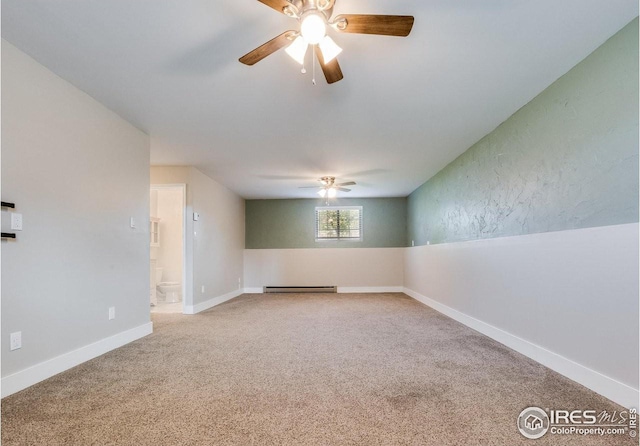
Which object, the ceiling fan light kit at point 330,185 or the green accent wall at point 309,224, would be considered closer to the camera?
the ceiling fan light kit at point 330,185

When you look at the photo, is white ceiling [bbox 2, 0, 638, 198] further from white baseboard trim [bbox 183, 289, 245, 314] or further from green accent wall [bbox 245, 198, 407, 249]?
green accent wall [bbox 245, 198, 407, 249]

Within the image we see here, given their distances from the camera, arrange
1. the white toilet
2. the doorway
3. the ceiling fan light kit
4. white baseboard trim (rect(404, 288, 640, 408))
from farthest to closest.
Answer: the doorway
the white toilet
the ceiling fan light kit
white baseboard trim (rect(404, 288, 640, 408))

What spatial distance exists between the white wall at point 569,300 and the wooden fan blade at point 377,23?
1.76m

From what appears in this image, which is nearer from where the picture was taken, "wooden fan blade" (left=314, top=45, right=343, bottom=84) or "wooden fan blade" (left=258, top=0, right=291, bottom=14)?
"wooden fan blade" (left=258, top=0, right=291, bottom=14)

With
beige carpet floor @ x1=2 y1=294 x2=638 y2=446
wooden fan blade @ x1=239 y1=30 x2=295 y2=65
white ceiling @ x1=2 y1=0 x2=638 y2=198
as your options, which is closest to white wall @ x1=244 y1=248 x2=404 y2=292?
white ceiling @ x1=2 y1=0 x2=638 y2=198

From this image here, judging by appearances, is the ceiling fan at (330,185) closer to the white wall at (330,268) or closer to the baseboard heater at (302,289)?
the white wall at (330,268)

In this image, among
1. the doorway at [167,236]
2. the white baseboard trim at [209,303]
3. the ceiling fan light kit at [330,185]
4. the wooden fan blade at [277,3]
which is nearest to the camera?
the wooden fan blade at [277,3]

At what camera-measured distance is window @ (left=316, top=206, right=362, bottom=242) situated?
27.6ft

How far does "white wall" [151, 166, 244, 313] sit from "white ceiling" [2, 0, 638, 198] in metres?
1.15

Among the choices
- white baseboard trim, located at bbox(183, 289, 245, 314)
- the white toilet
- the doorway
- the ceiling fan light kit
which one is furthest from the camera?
the doorway

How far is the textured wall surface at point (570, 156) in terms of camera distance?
2096mm

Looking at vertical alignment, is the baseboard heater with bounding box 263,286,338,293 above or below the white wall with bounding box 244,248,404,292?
below

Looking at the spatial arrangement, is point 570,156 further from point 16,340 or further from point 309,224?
point 309,224

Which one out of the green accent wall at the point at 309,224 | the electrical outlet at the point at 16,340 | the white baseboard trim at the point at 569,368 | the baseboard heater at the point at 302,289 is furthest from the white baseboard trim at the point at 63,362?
the green accent wall at the point at 309,224
